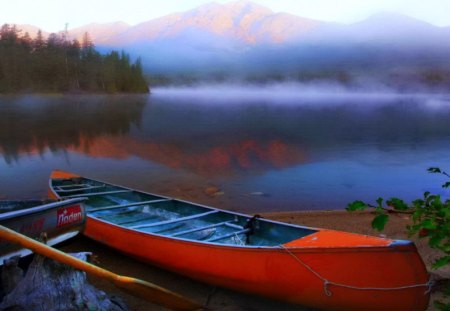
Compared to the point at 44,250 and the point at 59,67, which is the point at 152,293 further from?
the point at 59,67

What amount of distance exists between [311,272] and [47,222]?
2831 mm

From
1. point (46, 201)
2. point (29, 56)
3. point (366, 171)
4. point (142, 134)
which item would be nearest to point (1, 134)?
point (142, 134)

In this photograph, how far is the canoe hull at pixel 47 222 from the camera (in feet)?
14.2

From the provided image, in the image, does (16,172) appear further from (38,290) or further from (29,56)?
(29,56)

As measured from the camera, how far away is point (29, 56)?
95.9 metres

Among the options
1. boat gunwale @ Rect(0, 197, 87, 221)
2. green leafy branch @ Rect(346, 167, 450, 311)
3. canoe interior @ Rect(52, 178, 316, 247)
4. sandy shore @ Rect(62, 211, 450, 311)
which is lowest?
sandy shore @ Rect(62, 211, 450, 311)

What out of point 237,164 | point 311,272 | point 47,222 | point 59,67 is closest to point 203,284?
point 311,272

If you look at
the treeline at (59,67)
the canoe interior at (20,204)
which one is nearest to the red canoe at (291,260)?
the canoe interior at (20,204)

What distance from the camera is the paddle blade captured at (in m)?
4.22

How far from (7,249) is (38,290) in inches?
23.8

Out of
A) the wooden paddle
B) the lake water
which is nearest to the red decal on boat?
the wooden paddle

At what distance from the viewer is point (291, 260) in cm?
464

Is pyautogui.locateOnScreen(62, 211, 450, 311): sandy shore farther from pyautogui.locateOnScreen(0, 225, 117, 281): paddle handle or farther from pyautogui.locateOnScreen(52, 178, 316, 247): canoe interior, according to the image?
pyautogui.locateOnScreen(0, 225, 117, 281): paddle handle

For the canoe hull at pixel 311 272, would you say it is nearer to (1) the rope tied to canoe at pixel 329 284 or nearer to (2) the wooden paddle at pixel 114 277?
(1) the rope tied to canoe at pixel 329 284
